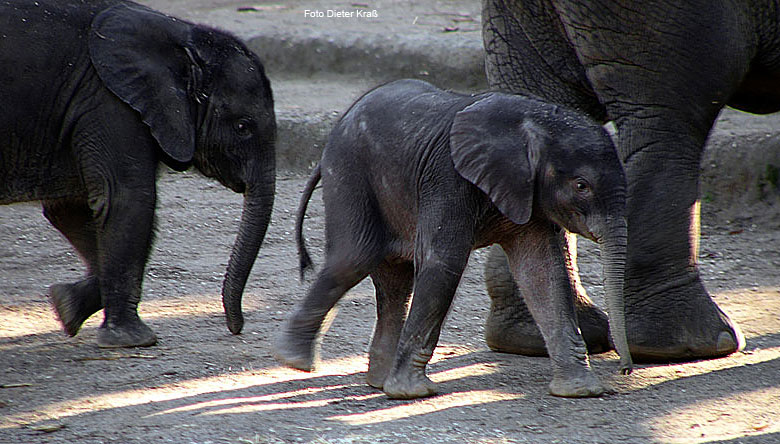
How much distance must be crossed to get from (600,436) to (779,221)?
3968mm

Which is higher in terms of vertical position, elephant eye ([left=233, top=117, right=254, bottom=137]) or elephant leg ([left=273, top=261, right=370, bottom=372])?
elephant eye ([left=233, top=117, right=254, bottom=137])

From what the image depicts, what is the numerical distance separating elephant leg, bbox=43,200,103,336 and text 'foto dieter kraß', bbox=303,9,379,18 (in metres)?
6.17

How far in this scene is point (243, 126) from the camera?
209 inches

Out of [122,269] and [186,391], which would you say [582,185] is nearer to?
[186,391]

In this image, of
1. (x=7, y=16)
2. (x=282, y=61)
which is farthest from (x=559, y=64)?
(x=282, y=61)

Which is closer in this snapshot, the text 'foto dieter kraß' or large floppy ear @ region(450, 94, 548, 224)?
large floppy ear @ region(450, 94, 548, 224)

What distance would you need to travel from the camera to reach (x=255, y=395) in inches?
174

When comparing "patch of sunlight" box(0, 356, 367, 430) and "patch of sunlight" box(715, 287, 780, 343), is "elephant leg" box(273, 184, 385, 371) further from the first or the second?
"patch of sunlight" box(715, 287, 780, 343)

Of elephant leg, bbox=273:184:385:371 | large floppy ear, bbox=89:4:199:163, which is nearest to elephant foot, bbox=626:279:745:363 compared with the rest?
elephant leg, bbox=273:184:385:371

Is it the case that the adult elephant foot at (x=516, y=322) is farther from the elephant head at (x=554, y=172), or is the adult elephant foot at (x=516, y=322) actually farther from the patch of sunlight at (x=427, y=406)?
the elephant head at (x=554, y=172)

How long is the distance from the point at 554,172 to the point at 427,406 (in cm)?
97

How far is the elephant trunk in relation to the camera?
4.04m

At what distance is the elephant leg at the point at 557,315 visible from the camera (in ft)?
14.0

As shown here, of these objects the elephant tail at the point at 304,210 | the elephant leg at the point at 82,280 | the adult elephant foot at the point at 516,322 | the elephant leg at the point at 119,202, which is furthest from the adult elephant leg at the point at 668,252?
the elephant leg at the point at 82,280
